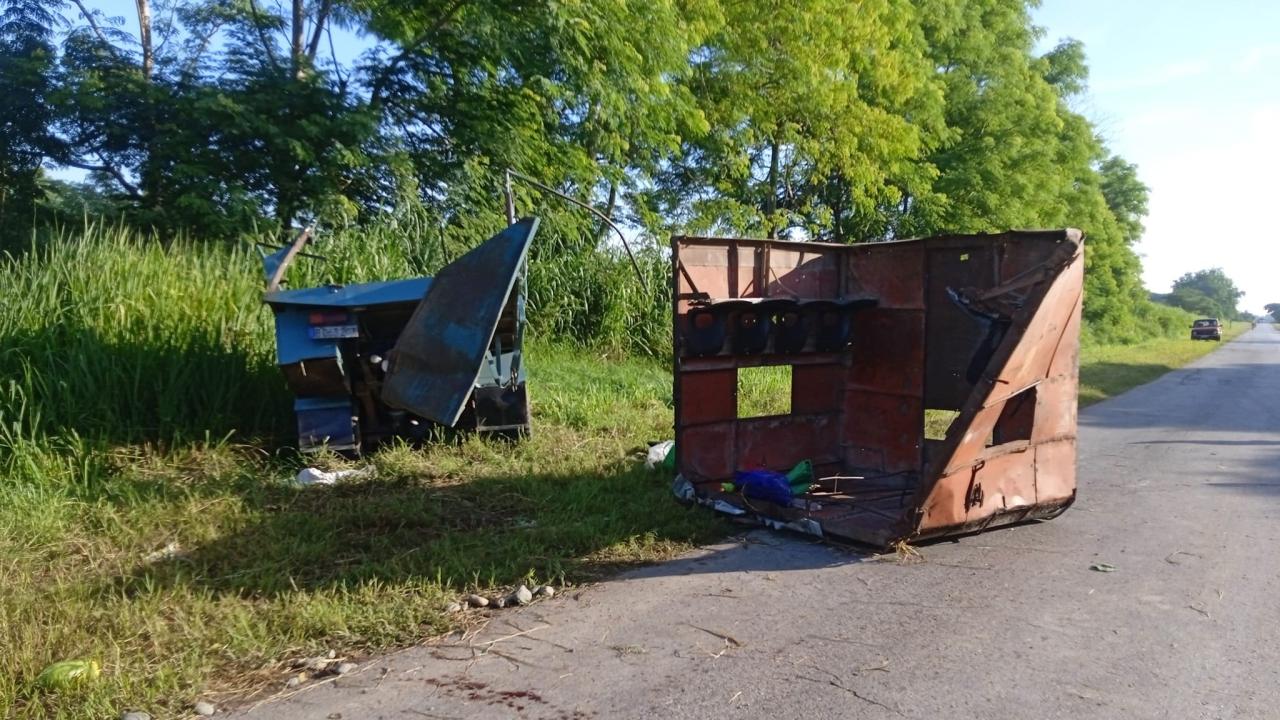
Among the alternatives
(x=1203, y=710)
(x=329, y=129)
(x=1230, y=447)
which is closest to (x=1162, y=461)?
(x=1230, y=447)

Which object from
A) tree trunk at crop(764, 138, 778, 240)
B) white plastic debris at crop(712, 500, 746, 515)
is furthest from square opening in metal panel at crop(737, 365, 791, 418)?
tree trunk at crop(764, 138, 778, 240)

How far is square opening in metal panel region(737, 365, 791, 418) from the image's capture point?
9.96 m

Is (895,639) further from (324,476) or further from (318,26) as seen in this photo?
(318,26)

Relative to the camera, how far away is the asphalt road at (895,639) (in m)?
3.34

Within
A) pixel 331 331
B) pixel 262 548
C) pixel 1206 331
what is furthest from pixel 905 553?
pixel 1206 331

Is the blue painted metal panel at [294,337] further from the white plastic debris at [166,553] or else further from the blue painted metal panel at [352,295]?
the white plastic debris at [166,553]

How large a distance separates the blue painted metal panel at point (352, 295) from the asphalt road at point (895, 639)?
116 inches

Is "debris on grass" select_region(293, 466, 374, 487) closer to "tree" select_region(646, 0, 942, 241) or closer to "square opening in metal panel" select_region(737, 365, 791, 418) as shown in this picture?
"square opening in metal panel" select_region(737, 365, 791, 418)

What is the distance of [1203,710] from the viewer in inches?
129

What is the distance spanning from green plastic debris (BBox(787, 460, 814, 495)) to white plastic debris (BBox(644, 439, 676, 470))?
1.07 m

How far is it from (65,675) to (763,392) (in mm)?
8563

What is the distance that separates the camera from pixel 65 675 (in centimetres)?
332

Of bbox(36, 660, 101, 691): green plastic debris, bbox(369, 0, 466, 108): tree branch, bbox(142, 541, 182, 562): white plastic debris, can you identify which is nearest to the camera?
bbox(36, 660, 101, 691): green plastic debris

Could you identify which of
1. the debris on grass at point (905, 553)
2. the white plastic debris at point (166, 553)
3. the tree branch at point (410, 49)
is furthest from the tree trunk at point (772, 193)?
the white plastic debris at point (166, 553)
